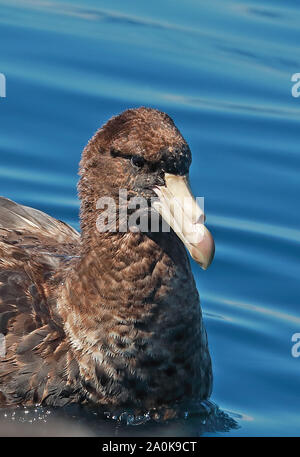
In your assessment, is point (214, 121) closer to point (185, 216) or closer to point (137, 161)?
point (137, 161)

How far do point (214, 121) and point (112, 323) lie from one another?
3358 mm

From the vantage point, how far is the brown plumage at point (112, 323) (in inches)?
206

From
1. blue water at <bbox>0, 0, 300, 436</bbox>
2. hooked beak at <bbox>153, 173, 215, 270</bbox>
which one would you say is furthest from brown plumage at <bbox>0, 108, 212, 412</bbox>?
blue water at <bbox>0, 0, 300, 436</bbox>

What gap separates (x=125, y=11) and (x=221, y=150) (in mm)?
2009

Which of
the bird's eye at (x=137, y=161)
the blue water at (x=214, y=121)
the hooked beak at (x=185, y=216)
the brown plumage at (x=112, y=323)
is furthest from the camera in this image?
the blue water at (x=214, y=121)

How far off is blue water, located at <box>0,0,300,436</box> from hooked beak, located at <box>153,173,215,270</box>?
1025 mm

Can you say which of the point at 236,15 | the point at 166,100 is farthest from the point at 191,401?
the point at 236,15

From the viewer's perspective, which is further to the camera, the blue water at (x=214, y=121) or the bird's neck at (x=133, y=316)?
the blue water at (x=214, y=121)

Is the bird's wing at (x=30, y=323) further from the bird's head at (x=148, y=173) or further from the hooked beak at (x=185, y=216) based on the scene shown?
the hooked beak at (x=185, y=216)

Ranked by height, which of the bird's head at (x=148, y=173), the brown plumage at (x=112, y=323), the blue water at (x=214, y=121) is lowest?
the brown plumage at (x=112, y=323)

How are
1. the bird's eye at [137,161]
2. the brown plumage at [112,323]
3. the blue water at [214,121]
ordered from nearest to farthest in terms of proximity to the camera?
1. the bird's eye at [137,161]
2. the brown plumage at [112,323]
3. the blue water at [214,121]

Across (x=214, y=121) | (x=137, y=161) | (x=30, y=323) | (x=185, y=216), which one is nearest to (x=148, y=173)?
(x=137, y=161)

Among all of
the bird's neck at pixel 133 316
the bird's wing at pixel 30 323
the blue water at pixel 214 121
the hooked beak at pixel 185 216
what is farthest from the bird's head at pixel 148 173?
the blue water at pixel 214 121

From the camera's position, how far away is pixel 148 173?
513 centimetres
